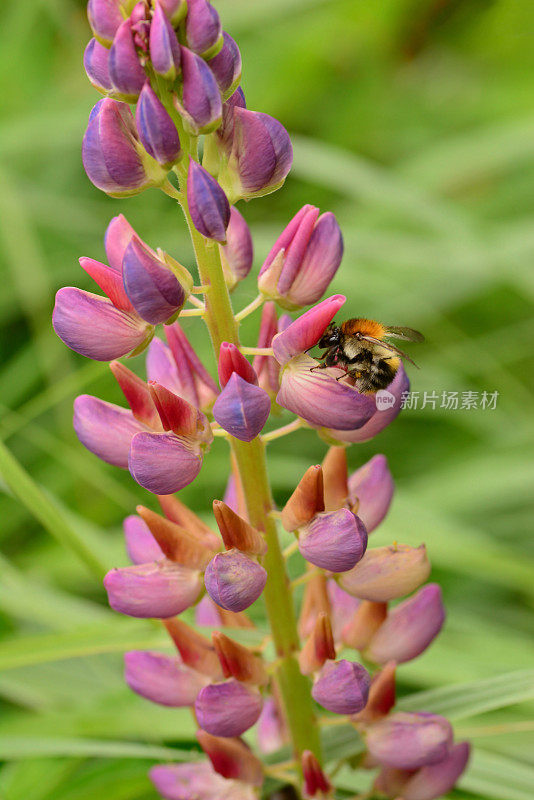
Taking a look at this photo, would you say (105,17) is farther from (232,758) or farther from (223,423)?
(232,758)

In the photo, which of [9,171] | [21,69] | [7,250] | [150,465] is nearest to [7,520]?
[7,250]

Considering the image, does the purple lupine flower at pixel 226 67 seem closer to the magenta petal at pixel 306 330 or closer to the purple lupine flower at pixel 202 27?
the purple lupine flower at pixel 202 27

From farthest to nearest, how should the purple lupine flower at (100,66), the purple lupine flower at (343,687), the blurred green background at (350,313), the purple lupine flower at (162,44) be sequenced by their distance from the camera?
1. the blurred green background at (350,313)
2. the purple lupine flower at (343,687)
3. the purple lupine flower at (100,66)
4. the purple lupine flower at (162,44)

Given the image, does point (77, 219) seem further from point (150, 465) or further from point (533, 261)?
point (150, 465)

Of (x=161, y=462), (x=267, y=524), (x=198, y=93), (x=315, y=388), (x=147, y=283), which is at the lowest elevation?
(x=267, y=524)

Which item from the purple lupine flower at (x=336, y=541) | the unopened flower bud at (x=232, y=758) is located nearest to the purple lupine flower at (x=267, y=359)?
the purple lupine flower at (x=336, y=541)

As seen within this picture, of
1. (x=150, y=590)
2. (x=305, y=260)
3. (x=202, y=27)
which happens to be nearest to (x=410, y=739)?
(x=150, y=590)
